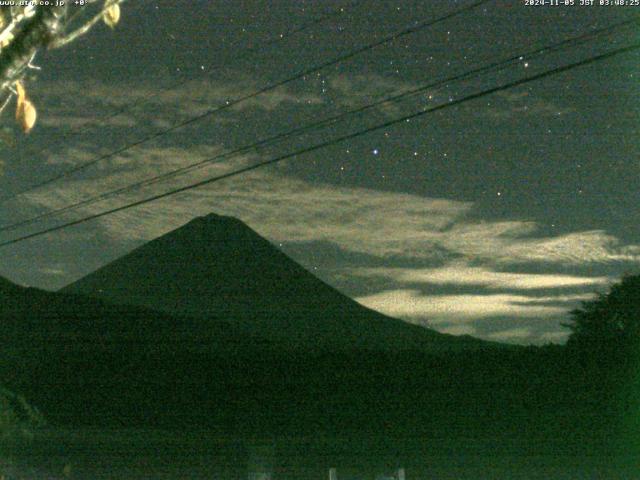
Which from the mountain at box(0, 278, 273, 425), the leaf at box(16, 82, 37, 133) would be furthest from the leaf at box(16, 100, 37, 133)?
the mountain at box(0, 278, 273, 425)

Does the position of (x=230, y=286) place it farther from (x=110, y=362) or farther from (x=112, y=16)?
(x=112, y=16)

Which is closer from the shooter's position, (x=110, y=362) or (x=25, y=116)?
(x=25, y=116)

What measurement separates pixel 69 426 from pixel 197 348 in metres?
4.39

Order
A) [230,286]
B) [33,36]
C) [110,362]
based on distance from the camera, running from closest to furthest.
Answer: [33,36] → [110,362] → [230,286]

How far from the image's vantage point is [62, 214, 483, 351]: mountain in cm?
3438

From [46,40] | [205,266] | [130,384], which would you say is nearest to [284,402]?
[130,384]

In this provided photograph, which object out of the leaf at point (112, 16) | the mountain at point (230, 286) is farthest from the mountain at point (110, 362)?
the leaf at point (112, 16)

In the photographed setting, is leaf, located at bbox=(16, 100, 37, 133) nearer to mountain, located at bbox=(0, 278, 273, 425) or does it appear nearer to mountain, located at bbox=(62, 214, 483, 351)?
mountain, located at bbox=(0, 278, 273, 425)

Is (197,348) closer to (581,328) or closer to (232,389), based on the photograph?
(232,389)

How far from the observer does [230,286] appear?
41.6 metres

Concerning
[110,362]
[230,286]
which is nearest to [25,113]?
[110,362]

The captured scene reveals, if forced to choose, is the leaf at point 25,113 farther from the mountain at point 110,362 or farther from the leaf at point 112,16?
the mountain at point 110,362

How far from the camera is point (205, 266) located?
45.5m

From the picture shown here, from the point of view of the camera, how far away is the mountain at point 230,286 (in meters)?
34.4
